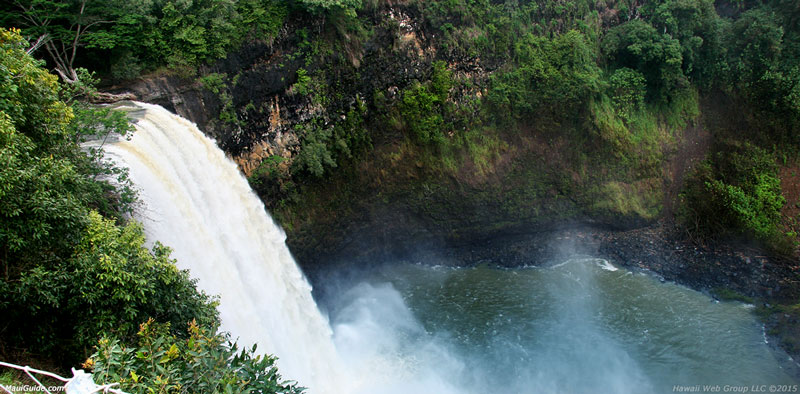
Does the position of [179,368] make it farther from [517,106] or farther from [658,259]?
[658,259]

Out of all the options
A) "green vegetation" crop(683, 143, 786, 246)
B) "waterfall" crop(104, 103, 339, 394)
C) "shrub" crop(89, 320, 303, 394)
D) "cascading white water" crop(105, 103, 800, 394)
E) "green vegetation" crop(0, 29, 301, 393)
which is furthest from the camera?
"green vegetation" crop(683, 143, 786, 246)

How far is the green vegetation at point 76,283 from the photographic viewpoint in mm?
5191

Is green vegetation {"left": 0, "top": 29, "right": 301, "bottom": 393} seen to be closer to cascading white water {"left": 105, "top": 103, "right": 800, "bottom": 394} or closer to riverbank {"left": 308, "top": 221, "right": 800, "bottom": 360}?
cascading white water {"left": 105, "top": 103, "right": 800, "bottom": 394}

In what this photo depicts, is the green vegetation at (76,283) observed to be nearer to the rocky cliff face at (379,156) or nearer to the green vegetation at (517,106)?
the rocky cliff face at (379,156)

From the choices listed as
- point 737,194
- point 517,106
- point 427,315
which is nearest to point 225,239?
point 427,315

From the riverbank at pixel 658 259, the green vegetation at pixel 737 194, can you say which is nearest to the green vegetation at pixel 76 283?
the riverbank at pixel 658 259

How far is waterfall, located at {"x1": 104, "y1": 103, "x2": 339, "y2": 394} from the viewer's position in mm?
8305

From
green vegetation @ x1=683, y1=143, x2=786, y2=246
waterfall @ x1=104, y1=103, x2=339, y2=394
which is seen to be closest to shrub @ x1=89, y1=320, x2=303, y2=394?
waterfall @ x1=104, y1=103, x2=339, y2=394

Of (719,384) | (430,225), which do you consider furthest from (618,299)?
(430,225)

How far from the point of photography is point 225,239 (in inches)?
388

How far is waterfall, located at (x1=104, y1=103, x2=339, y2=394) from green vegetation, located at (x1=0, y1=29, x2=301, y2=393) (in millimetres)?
1207

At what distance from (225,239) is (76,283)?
3.99 metres

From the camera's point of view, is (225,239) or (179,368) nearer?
(179,368)

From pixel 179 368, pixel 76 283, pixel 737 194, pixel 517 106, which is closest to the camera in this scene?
pixel 179 368
